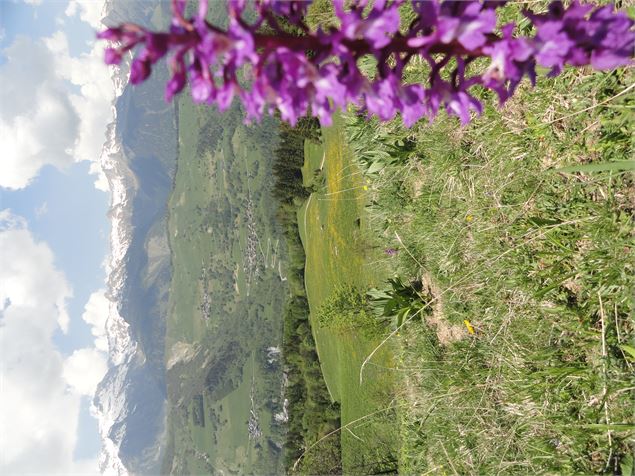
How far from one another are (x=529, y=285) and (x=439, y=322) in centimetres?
318

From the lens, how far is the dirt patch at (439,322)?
849 cm

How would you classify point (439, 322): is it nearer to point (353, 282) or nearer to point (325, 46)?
point (325, 46)

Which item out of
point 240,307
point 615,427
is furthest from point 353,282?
point 240,307

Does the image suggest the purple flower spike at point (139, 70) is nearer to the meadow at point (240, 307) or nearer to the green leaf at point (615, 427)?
the green leaf at point (615, 427)

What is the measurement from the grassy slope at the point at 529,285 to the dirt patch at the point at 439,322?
0.04m

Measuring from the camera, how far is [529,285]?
6.20 m

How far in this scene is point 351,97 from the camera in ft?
7.76

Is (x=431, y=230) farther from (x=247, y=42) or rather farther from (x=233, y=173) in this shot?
(x=233, y=173)

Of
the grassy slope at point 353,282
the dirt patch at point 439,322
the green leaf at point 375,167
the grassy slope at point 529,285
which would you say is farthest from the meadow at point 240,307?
the grassy slope at point 529,285

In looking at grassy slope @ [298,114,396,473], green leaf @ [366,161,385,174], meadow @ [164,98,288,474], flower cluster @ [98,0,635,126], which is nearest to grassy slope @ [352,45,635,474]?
green leaf @ [366,161,385,174]

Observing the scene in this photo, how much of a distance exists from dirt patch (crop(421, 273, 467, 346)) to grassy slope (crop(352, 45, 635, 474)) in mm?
39

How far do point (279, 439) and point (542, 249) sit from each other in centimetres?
13492

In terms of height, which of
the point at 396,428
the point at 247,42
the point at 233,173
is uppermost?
the point at 233,173

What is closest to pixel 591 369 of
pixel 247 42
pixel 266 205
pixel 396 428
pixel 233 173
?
pixel 247 42
